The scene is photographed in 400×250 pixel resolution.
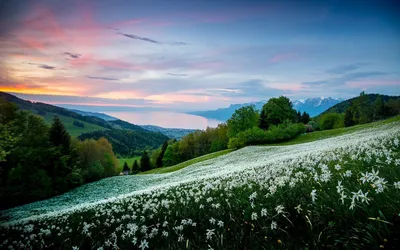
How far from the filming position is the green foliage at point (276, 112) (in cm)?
8796

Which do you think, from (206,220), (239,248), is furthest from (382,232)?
(206,220)

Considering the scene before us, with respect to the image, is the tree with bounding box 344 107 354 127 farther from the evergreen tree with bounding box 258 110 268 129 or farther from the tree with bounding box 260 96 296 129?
the evergreen tree with bounding box 258 110 268 129

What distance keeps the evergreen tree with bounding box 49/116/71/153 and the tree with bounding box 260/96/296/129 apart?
229ft

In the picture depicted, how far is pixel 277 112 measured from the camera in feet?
289

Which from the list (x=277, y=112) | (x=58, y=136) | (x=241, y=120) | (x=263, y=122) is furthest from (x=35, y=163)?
(x=277, y=112)

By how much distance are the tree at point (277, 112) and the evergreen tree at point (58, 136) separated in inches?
2745

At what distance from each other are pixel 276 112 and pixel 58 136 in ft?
245

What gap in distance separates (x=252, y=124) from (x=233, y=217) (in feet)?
257

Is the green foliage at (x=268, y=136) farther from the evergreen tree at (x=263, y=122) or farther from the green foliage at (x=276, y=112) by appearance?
the evergreen tree at (x=263, y=122)

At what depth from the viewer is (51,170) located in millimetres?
48031

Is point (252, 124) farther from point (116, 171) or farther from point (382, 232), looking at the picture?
point (382, 232)

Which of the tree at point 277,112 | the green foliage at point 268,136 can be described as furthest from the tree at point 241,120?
the green foliage at point 268,136

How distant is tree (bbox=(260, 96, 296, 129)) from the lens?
289ft

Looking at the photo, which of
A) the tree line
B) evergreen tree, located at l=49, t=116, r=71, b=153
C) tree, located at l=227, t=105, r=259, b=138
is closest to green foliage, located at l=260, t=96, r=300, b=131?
tree, located at l=227, t=105, r=259, b=138
